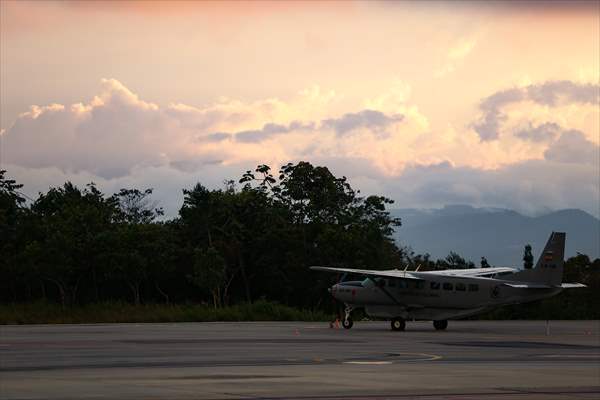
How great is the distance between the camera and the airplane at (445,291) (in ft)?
171

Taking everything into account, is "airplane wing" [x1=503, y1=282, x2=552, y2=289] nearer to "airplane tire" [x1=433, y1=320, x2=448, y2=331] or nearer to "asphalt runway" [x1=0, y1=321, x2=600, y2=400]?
"airplane tire" [x1=433, y1=320, x2=448, y2=331]

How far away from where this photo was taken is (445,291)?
5416cm

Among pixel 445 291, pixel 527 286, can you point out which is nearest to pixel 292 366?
pixel 527 286

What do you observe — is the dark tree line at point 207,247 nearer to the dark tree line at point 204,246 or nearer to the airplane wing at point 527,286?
the dark tree line at point 204,246

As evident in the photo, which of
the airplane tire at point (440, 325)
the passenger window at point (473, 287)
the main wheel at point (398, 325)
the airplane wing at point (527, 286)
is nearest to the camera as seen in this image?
the airplane wing at point (527, 286)

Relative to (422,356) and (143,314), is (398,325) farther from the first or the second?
(422,356)

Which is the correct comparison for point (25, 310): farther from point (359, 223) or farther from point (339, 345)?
point (339, 345)

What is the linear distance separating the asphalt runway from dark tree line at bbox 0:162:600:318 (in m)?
35.1

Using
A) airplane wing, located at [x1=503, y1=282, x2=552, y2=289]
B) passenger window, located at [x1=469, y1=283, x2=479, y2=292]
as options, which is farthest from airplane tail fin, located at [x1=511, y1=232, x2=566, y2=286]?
passenger window, located at [x1=469, y1=283, x2=479, y2=292]

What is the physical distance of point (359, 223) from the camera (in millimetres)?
92875

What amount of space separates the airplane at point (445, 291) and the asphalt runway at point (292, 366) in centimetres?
637

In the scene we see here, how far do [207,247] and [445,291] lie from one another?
38.2m

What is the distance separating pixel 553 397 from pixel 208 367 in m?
9.57

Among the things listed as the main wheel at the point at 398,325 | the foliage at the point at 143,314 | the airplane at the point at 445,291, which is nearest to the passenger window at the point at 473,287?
the airplane at the point at 445,291
